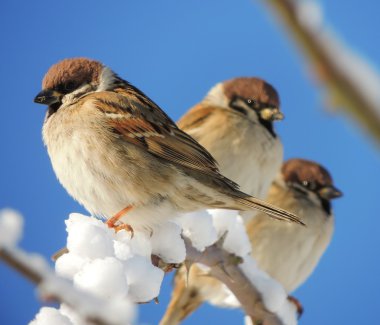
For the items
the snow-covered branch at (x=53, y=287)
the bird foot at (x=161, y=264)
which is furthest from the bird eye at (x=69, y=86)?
the snow-covered branch at (x=53, y=287)

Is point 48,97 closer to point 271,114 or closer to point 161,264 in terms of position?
point 161,264

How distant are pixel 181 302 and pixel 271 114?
156 centimetres

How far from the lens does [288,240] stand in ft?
15.8

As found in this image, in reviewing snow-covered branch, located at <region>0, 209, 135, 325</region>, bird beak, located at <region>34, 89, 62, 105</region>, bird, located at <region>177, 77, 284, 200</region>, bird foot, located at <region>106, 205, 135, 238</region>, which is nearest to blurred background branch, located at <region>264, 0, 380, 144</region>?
snow-covered branch, located at <region>0, 209, 135, 325</region>

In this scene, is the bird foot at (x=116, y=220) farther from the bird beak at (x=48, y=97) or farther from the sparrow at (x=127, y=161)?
the bird beak at (x=48, y=97)

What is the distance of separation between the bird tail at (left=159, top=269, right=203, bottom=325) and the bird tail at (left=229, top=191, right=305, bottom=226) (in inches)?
72.2

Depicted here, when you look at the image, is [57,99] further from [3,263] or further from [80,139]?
[3,263]

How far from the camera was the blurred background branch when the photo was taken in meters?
0.28

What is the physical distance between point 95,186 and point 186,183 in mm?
373

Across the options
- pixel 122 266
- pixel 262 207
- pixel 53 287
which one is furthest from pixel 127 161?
pixel 53 287

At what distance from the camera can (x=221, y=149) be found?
436cm

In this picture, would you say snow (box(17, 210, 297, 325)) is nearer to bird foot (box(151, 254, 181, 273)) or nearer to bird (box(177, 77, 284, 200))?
bird foot (box(151, 254, 181, 273))

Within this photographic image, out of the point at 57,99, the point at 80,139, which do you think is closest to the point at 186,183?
the point at 80,139

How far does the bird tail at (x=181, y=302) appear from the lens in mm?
4261
